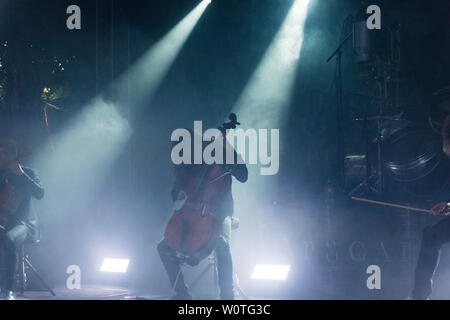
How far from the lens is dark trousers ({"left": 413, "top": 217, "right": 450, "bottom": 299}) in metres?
4.38

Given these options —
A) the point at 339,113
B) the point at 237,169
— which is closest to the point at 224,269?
the point at 237,169

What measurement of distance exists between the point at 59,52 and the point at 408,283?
536 centimetres

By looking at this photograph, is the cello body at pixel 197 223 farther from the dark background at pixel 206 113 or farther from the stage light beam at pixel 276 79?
the stage light beam at pixel 276 79

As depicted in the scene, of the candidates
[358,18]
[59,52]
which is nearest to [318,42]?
[358,18]

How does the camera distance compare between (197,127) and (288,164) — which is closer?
(288,164)

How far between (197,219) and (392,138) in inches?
88.5

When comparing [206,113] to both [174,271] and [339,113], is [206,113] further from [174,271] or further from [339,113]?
[174,271]

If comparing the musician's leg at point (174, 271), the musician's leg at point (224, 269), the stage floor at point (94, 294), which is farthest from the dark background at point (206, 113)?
the musician's leg at point (174, 271)

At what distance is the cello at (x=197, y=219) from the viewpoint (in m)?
5.15

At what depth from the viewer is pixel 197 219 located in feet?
16.9

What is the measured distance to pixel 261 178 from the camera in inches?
296

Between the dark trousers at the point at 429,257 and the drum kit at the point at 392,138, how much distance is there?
5.13 feet

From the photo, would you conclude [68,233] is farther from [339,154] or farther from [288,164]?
[339,154]

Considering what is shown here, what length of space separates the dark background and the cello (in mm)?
1627
